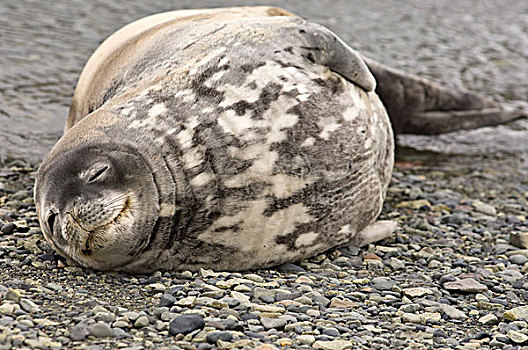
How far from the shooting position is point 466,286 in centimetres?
364

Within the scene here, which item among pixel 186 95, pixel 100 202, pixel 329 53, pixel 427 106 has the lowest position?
pixel 427 106

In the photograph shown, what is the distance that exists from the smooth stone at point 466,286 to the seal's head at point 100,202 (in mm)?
1371

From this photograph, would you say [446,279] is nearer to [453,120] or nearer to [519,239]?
[519,239]

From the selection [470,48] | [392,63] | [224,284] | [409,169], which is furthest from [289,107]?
[470,48]

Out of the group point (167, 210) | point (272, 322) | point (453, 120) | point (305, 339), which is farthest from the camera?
point (453, 120)

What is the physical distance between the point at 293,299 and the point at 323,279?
1.14ft

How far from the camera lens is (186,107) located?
11.9 feet

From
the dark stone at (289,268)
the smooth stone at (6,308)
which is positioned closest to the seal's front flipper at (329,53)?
the dark stone at (289,268)

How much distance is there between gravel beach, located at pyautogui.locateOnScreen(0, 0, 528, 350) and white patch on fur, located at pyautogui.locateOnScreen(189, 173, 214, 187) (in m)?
0.40

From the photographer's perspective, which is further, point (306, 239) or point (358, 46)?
point (358, 46)

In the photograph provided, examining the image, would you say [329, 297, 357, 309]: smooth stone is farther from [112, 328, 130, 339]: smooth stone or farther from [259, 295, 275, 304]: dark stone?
[112, 328, 130, 339]: smooth stone

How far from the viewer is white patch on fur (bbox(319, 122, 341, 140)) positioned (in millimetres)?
3773

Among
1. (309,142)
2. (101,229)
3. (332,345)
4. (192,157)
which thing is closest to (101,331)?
(101,229)

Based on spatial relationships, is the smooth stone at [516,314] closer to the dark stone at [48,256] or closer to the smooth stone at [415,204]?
the smooth stone at [415,204]
